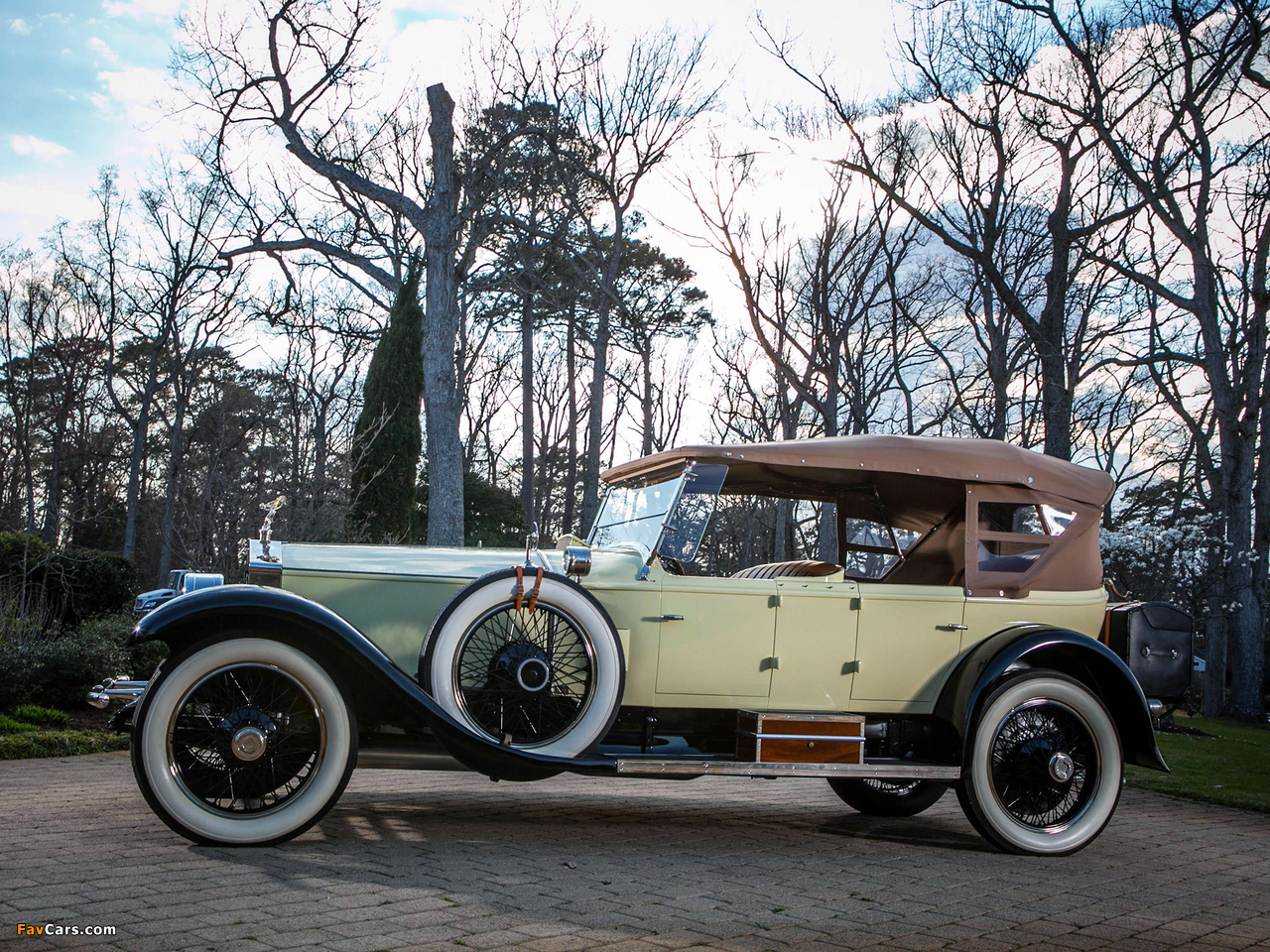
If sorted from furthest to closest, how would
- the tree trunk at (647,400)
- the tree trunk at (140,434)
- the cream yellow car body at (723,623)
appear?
the tree trunk at (647,400) → the tree trunk at (140,434) → the cream yellow car body at (723,623)

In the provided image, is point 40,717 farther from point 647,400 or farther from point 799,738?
point 647,400

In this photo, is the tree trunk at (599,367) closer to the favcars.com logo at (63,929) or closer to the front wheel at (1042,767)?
the front wheel at (1042,767)

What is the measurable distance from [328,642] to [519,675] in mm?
932

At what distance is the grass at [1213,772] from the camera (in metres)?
7.91

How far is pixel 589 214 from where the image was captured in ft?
61.7

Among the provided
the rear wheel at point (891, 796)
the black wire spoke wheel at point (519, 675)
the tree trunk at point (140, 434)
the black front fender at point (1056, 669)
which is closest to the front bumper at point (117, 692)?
the black wire spoke wheel at point (519, 675)

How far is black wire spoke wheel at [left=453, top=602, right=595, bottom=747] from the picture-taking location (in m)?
4.95

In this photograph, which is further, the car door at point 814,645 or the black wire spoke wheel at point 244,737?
the car door at point 814,645

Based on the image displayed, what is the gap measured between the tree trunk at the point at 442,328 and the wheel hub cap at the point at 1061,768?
33.3 ft

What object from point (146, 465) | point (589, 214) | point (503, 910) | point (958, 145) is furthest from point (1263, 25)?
point (146, 465)

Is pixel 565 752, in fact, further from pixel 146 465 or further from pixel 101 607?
pixel 146 465

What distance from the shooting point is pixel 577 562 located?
5.11 meters

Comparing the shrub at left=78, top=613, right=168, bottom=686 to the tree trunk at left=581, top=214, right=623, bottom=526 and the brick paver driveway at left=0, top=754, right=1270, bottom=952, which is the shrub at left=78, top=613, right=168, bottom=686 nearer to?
the brick paver driveway at left=0, top=754, right=1270, bottom=952

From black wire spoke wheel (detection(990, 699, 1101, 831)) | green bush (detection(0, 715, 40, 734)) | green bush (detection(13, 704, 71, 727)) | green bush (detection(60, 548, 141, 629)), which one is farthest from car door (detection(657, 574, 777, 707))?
green bush (detection(60, 548, 141, 629))
